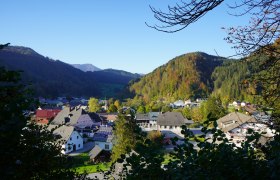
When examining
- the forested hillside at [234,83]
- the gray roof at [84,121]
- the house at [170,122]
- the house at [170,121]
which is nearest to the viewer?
the forested hillside at [234,83]

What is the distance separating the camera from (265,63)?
525cm

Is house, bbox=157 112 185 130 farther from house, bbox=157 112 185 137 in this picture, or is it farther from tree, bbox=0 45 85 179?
tree, bbox=0 45 85 179

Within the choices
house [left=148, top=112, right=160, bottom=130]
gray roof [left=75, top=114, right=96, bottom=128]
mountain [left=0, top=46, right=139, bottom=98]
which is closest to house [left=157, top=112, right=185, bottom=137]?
house [left=148, top=112, right=160, bottom=130]

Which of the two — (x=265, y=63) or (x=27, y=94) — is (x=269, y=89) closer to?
(x=265, y=63)

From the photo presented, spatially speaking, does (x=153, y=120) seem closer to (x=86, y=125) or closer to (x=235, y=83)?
(x=86, y=125)

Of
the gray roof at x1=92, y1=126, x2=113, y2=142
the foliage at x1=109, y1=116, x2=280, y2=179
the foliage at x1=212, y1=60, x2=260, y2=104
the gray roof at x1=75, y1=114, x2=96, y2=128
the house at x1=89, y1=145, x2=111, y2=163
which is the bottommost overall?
the house at x1=89, y1=145, x2=111, y2=163

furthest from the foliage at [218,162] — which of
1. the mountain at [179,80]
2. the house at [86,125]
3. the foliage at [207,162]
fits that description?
the mountain at [179,80]

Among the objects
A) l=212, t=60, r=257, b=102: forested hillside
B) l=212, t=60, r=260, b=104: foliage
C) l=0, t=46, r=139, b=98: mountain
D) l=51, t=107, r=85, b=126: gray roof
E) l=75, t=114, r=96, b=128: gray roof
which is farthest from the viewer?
l=0, t=46, r=139, b=98: mountain

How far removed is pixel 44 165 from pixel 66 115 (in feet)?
162

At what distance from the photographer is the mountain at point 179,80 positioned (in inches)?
4885

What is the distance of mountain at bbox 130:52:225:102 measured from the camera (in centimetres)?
12407

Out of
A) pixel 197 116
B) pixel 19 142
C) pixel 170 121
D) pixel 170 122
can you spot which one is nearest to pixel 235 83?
pixel 197 116

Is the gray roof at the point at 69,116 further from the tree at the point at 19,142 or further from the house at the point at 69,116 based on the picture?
the tree at the point at 19,142

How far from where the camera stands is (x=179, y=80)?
133000mm
